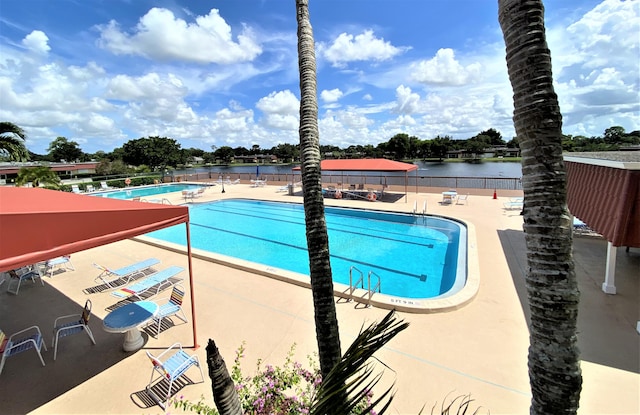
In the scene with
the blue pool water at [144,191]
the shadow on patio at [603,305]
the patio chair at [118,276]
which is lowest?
the shadow on patio at [603,305]

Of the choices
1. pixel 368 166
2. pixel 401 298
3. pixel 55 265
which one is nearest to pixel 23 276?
pixel 55 265

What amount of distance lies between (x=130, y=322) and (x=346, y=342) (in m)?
3.37

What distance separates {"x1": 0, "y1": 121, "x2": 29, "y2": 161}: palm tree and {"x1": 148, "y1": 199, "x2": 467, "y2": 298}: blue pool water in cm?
751

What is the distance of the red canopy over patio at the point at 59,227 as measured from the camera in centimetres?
305

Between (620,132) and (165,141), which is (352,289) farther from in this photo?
(620,132)

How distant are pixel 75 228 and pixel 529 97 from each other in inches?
173

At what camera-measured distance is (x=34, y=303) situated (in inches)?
264

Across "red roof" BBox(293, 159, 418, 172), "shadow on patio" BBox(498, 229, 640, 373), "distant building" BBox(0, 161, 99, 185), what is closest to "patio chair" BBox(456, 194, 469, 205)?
"red roof" BBox(293, 159, 418, 172)

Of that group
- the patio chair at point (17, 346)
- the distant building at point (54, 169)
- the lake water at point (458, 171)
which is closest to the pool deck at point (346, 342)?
the patio chair at point (17, 346)

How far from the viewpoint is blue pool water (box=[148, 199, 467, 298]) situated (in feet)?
30.4

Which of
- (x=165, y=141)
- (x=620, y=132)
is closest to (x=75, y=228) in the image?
(x=165, y=141)

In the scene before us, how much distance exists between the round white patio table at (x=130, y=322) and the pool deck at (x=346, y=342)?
148mm

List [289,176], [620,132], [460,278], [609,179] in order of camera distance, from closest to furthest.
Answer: [609,179] → [460,278] → [289,176] → [620,132]

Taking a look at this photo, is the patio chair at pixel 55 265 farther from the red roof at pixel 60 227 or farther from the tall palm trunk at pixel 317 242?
the tall palm trunk at pixel 317 242
